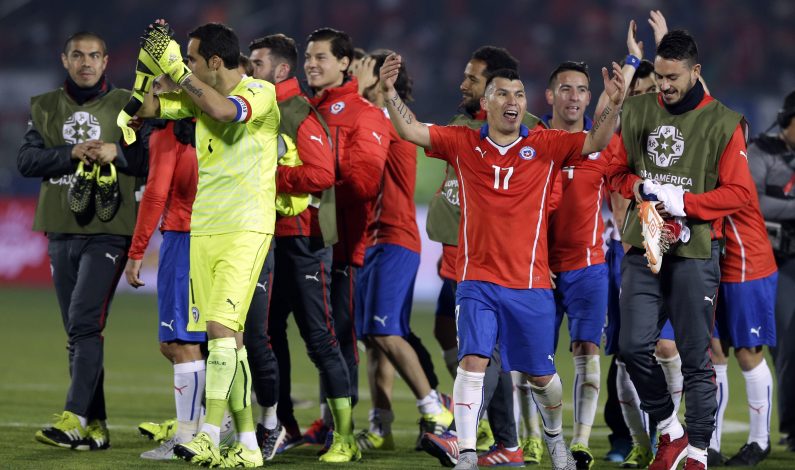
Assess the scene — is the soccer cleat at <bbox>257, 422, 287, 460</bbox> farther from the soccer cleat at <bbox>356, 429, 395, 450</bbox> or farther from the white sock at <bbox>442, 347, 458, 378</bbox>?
the white sock at <bbox>442, 347, 458, 378</bbox>

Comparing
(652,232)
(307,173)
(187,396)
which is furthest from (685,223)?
(187,396)

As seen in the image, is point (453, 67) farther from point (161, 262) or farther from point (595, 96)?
point (161, 262)

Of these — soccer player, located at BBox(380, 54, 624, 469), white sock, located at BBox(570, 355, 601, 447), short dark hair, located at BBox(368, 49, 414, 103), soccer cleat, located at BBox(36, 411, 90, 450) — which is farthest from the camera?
short dark hair, located at BBox(368, 49, 414, 103)

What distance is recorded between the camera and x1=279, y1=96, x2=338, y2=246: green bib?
6.86 metres

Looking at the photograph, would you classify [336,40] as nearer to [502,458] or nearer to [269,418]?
[269,418]

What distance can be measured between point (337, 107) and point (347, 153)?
1.04 ft

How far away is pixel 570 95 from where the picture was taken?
23.4 ft

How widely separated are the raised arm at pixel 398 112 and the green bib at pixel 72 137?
2.03 metres

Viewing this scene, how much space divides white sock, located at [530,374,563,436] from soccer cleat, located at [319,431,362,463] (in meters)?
1.29

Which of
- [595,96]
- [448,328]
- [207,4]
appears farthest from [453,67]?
[448,328]

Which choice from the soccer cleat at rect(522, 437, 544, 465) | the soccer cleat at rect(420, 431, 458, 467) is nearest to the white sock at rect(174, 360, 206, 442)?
the soccer cleat at rect(420, 431, 458, 467)

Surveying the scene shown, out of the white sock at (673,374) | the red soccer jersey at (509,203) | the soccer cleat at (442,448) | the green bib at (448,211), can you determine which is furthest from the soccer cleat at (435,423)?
the red soccer jersey at (509,203)

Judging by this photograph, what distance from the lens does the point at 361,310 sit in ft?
25.5

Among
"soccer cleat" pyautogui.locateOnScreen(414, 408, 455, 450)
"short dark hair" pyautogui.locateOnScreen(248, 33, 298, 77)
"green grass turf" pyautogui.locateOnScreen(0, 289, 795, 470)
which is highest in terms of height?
"short dark hair" pyautogui.locateOnScreen(248, 33, 298, 77)
